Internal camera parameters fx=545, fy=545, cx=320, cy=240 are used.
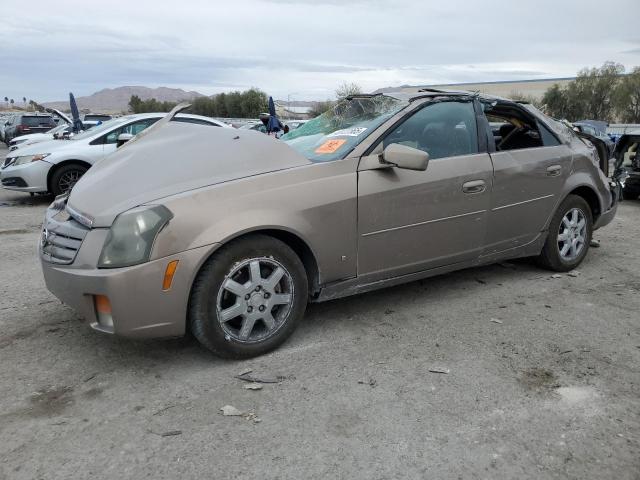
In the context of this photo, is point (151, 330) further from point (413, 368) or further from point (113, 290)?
Result: point (413, 368)

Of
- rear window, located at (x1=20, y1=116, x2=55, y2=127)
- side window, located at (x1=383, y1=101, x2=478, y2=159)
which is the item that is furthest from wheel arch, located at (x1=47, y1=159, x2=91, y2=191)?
rear window, located at (x1=20, y1=116, x2=55, y2=127)

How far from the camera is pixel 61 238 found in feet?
10.7

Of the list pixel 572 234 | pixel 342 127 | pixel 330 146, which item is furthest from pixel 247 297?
pixel 572 234

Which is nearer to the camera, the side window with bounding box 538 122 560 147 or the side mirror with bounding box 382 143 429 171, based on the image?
the side mirror with bounding box 382 143 429 171

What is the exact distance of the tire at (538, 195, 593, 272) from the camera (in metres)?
4.82

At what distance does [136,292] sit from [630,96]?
2465 inches

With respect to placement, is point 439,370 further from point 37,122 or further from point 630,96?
point 630,96

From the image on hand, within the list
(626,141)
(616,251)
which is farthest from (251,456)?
(626,141)

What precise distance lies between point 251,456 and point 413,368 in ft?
3.88

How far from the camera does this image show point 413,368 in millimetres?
3211

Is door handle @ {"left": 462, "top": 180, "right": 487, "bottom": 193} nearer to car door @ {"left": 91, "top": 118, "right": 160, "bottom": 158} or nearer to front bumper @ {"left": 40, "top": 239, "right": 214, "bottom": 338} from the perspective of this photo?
front bumper @ {"left": 40, "top": 239, "right": 214, "bottom": 338}

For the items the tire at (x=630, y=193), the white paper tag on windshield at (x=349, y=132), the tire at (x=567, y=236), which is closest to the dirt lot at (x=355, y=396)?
the tire at (x=567, y=236)

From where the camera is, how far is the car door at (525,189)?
425 centimetres

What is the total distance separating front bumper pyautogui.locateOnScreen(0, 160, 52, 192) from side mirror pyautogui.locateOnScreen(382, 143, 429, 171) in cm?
743
